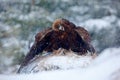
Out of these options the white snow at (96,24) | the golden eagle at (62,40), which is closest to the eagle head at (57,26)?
the golden eagle at (62,40)

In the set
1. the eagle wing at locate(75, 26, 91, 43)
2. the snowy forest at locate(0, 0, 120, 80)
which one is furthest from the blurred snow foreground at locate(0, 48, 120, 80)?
the eagle wing at locate(75, 26, 91, 43)

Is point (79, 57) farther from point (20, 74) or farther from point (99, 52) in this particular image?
point (20, 74)

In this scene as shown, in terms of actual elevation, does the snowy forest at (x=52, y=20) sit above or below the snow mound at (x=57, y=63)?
above

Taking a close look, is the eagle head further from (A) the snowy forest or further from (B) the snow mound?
(B) the snow mound

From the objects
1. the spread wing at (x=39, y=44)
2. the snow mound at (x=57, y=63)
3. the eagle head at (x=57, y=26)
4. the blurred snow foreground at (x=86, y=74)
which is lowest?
the blurred snow foreground at (x=86, y=74)

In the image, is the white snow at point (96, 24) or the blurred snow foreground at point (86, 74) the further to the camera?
the white snow at point (96, 24)

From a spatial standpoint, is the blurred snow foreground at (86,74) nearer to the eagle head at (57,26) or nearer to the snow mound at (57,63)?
the snow mound at (57,63)
